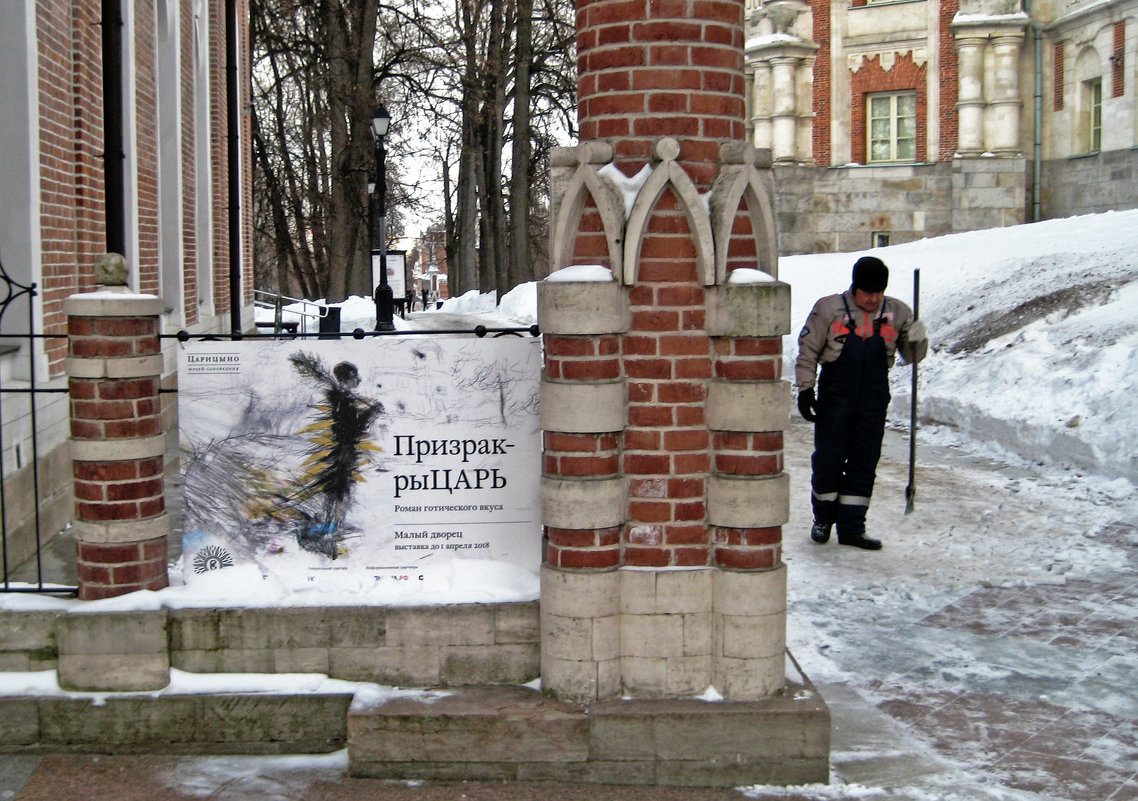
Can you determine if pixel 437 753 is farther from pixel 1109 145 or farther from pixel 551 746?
pixel 1109 145

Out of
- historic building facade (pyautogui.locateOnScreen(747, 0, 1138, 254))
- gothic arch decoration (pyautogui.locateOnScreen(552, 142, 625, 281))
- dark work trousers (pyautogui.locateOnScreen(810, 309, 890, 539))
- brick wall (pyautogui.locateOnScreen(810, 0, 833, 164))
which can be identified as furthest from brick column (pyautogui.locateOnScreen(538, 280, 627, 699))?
brick wall (pyautogui.locateOnScreen(810, 0, 833, 164))

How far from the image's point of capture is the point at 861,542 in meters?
8.04

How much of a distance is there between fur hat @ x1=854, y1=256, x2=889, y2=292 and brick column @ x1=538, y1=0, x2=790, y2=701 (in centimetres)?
293

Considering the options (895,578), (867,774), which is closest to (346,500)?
(867,774)

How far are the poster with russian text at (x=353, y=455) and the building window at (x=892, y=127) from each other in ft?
89.8

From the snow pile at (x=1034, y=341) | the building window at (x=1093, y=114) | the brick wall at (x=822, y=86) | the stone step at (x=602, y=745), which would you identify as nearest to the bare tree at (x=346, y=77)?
the brick wall at (x=822, y=86)

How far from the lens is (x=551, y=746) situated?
4.73 metres

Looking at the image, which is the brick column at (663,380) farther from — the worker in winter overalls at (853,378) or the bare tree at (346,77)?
the bare tree at (346,77)

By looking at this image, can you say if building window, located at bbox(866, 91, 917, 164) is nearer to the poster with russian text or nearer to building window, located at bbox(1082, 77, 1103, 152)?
building window, located at bbox(1082, 77, 1103, 152)

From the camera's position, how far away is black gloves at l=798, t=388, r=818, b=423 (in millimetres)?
7898

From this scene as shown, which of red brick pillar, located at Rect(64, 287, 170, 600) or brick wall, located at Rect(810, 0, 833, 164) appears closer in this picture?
red brick pillar, located at Rect(64, 287, 170, 600)

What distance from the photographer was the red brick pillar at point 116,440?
16.3ft

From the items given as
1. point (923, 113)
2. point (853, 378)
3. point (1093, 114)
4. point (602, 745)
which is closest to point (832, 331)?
point (853, 378)

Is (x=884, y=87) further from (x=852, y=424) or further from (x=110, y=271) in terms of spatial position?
(x=110, y=271)
